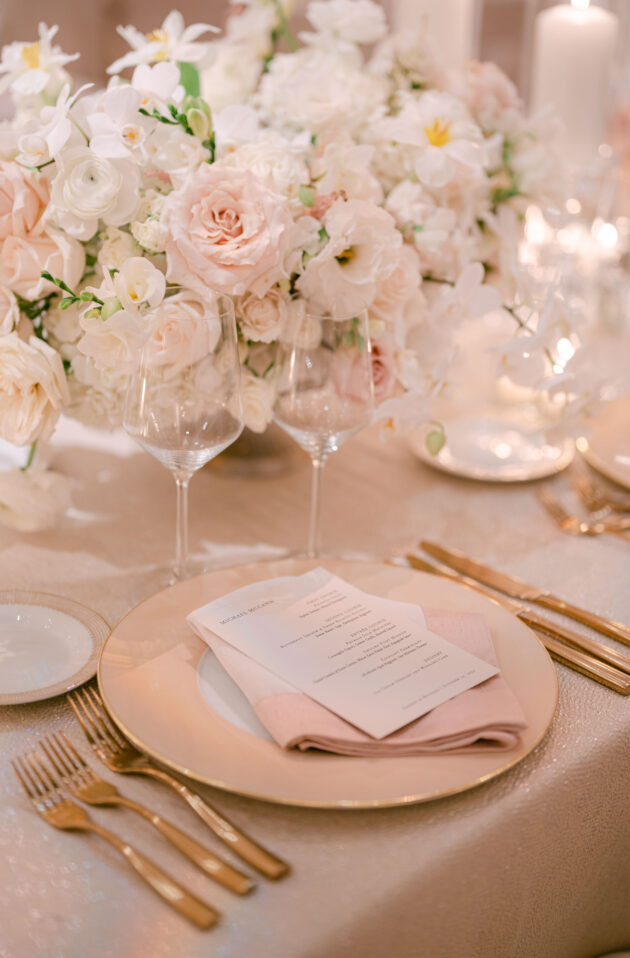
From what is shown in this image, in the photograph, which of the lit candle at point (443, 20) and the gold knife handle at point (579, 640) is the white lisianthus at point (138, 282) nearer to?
the gold knife handle at point (579, 640)

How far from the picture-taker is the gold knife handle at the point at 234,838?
22.3 inches

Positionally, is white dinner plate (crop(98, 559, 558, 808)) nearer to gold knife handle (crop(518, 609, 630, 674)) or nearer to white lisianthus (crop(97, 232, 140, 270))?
gold knife handle (crop(518, 609, 630, 674))

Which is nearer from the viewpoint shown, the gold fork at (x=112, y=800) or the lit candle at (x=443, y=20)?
the gold fork at (x=112, y=800)

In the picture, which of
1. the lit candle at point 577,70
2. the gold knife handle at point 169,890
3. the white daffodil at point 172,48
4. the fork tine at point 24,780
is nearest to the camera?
the gold knife handle at point 169,890

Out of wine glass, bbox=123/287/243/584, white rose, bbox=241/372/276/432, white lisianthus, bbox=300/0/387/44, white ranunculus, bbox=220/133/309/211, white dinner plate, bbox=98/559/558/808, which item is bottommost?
white dinner plate, bbox=98/559/558/808

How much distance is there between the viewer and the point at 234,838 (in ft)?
1.92

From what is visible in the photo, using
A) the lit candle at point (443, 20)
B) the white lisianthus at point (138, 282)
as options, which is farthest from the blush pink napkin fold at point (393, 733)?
the lit candle at point (443, 20)

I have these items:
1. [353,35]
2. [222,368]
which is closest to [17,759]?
[222,368]

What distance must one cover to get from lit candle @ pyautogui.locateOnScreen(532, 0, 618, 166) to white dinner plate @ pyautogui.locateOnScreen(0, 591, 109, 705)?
1.59m

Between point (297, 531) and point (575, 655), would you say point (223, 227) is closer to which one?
point (297, 531)

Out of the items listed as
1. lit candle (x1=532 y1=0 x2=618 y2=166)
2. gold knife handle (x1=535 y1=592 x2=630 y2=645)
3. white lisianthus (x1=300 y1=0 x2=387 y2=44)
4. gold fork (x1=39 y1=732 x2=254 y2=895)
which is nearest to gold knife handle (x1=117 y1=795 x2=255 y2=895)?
gold fork (x1=39 y1=732 x2=254 y2=895)

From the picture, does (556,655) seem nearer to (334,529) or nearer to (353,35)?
(334,529)

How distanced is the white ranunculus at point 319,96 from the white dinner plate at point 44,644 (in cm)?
62

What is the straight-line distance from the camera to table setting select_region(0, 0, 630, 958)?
60 cm
